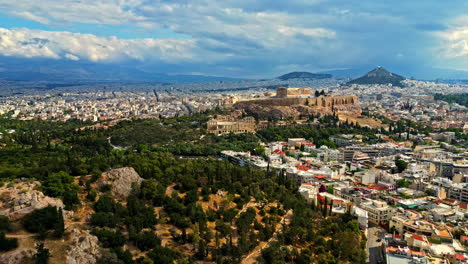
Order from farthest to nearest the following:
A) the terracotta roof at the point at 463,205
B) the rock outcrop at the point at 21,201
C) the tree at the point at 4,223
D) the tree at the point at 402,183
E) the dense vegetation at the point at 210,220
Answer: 1. the tree at the point at 402,183
2. the terracotta roof at the point at 463,205
3. the dense vegetation at the point at 210,220
4. the rock outcrop at the point at 21,201
5. the tree at the point at 4,223

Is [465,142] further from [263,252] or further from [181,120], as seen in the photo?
[263,252]

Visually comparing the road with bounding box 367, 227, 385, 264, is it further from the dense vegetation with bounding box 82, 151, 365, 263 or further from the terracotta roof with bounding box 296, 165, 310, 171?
the terracotta roof with bounding box 296, 165, 310, 171

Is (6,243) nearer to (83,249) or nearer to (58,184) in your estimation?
(83,249)

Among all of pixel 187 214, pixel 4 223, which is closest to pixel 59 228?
pixel 4 223

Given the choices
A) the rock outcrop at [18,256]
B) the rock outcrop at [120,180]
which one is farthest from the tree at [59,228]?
the rock outcrop at [120,180]

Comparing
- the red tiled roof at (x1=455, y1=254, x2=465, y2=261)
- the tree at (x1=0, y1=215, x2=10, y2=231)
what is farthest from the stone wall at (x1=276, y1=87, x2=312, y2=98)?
the tree at (x1=0, y1=215, x2=10, y2=231)

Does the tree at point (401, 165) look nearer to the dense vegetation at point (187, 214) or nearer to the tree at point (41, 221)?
the dense vegetation at point (187, 214)

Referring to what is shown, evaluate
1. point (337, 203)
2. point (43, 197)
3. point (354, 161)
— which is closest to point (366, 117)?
point (354, 161)
